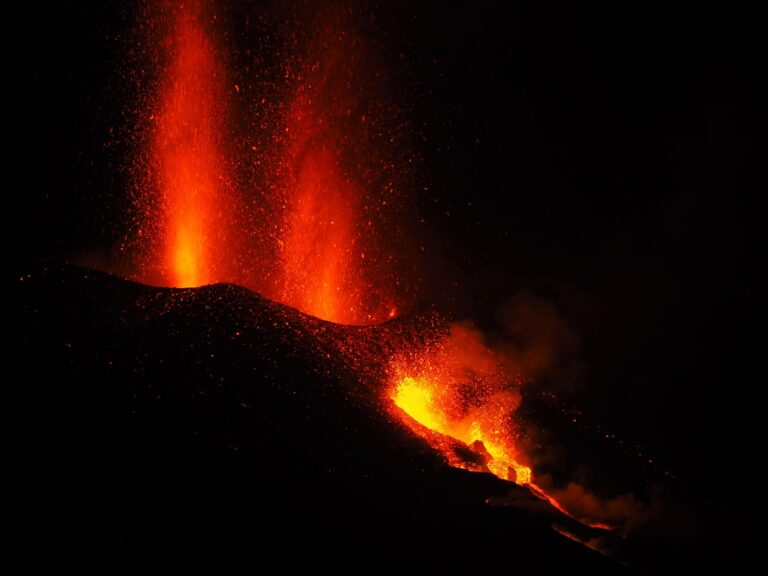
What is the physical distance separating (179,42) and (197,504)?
32.4 ft

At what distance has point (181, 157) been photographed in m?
13.3

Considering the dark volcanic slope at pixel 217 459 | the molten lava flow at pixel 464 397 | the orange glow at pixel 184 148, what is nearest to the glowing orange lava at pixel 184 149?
the orange glow at pixel 184 148

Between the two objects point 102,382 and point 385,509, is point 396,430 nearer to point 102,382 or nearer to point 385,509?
point 385,509

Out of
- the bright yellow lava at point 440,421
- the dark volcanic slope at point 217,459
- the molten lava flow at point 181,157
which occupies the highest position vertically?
the molten lava flow at point 181,157

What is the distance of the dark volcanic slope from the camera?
5.84 m

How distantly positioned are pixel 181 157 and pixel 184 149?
19 cm

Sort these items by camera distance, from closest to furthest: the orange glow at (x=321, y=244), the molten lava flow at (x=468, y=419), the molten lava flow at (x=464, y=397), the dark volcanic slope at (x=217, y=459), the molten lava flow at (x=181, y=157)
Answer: the dark volcanic slope at (x=217, y=459) < the molten lava flow at (x=468, y=419) < the molten lava flow at (x=464, y=397) < the molten lava flow at (x=181, y=157) < the orange glow at (x=321, y=244)

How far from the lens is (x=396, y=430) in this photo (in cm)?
740

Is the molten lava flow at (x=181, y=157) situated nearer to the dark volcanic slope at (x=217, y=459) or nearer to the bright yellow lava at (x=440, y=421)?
the dark volcanic slope at (x=217, y=459)

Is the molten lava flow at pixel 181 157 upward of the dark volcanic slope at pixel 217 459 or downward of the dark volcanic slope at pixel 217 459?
upward

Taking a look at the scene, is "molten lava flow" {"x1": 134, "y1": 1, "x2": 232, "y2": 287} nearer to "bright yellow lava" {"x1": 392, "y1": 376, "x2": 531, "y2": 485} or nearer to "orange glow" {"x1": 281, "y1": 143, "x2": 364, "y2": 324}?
"orange glow" {"x1": 281, "y1": 143, "x2": 364, "y2": 324}

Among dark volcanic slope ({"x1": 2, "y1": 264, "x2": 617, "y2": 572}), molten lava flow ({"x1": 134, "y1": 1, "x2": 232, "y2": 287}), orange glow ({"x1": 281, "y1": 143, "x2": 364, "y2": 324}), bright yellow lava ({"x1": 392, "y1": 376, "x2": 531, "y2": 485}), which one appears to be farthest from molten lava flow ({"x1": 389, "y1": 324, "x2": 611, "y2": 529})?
molten lava flow ({"x1": 134, "y1": 1, "x2": 232, "y2": 287})

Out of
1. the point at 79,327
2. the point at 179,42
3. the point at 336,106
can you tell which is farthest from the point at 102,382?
the point at 336,106

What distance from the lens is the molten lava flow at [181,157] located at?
1285 cm
